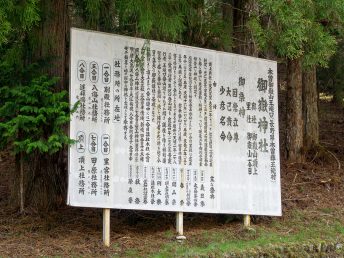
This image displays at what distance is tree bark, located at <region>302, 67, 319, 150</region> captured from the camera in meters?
10.6

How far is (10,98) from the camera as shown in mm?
6613

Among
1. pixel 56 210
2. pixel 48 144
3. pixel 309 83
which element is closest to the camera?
pixel 48 144

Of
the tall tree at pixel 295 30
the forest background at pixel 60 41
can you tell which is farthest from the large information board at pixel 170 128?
the tall tree at pixel 295 30

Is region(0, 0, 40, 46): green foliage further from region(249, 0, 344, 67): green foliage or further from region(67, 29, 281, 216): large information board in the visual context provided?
region(249, 0, 344, 67): green foliage

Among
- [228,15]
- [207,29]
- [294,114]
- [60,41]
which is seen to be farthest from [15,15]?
[294,114]

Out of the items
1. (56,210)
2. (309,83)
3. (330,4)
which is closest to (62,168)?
(56,210)

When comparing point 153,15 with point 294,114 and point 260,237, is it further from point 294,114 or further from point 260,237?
point 294,114

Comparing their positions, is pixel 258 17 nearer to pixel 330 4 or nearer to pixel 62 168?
pixel 330 4

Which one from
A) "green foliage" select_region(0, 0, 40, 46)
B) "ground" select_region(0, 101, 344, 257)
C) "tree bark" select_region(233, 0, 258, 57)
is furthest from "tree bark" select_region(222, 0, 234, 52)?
"green foliage" select_region(0, 0, 40, 46)

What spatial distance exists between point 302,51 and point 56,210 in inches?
156

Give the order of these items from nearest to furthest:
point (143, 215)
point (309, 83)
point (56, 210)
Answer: point (56, 210) < point (143, 215) < point (309, 83)

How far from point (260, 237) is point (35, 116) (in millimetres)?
3269

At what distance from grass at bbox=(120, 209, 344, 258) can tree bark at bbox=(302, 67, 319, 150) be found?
246 cm

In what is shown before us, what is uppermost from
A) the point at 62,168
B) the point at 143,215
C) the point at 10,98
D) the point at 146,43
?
the point at 146,43
